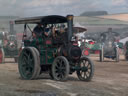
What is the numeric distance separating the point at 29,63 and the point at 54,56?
82 cm

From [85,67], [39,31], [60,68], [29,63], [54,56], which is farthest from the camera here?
[39,31]

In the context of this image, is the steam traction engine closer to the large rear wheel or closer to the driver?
the large rear wheel

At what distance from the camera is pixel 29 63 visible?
9.22 metres

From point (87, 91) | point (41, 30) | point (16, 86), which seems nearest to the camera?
point (87, 91)

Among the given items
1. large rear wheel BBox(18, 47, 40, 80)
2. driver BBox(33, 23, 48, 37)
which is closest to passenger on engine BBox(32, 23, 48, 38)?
driver BBox(33, 23, 48, 37)

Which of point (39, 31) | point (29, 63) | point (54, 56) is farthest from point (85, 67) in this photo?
point (39, 31)

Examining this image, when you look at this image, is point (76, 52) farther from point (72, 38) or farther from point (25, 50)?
point (25, 50)

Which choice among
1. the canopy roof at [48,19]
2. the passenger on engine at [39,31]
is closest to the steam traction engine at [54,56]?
the canopy roof at [48,19]

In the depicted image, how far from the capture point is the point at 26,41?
31.8ft

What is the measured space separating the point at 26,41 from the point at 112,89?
362 centimetres

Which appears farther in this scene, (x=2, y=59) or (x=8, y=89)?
(x=2, y=59)

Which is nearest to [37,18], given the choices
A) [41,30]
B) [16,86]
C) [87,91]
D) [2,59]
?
[41,30]

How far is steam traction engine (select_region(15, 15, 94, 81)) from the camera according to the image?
8789 mm

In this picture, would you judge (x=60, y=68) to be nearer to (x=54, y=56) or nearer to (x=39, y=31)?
(x=54, y=56)
